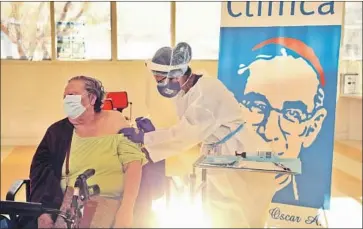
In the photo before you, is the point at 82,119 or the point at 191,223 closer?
the point at 82,119

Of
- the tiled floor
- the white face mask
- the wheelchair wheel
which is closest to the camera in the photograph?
the white face mask

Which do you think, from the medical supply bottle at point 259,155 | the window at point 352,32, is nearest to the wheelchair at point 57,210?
the medical supply bottle at point 259,155

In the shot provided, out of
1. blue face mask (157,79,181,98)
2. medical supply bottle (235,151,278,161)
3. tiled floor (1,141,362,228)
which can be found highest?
blue face mask (157,79,181,98)

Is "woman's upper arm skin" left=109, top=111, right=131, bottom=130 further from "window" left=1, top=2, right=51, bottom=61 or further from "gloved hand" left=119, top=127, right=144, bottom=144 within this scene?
"window" left=1, top=2, right=51, bottom=61

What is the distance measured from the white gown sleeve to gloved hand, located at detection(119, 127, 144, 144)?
0.04ft

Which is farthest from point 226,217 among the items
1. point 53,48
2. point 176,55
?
point 53,48

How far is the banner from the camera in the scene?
3.99ft

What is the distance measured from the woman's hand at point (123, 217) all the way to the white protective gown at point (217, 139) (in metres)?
0.16

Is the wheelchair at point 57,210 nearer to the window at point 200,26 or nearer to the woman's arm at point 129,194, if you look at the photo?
the woman's arm at point 129,194

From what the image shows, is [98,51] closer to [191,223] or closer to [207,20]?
[207,20]

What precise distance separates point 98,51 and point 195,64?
27 centimetres

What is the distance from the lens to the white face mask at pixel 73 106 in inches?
43.4

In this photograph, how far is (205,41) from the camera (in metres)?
1.21

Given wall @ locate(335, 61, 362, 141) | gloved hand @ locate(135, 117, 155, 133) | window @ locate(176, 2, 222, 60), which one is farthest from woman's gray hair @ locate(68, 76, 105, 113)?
wall @ locate(335, 61, 362, 141)
